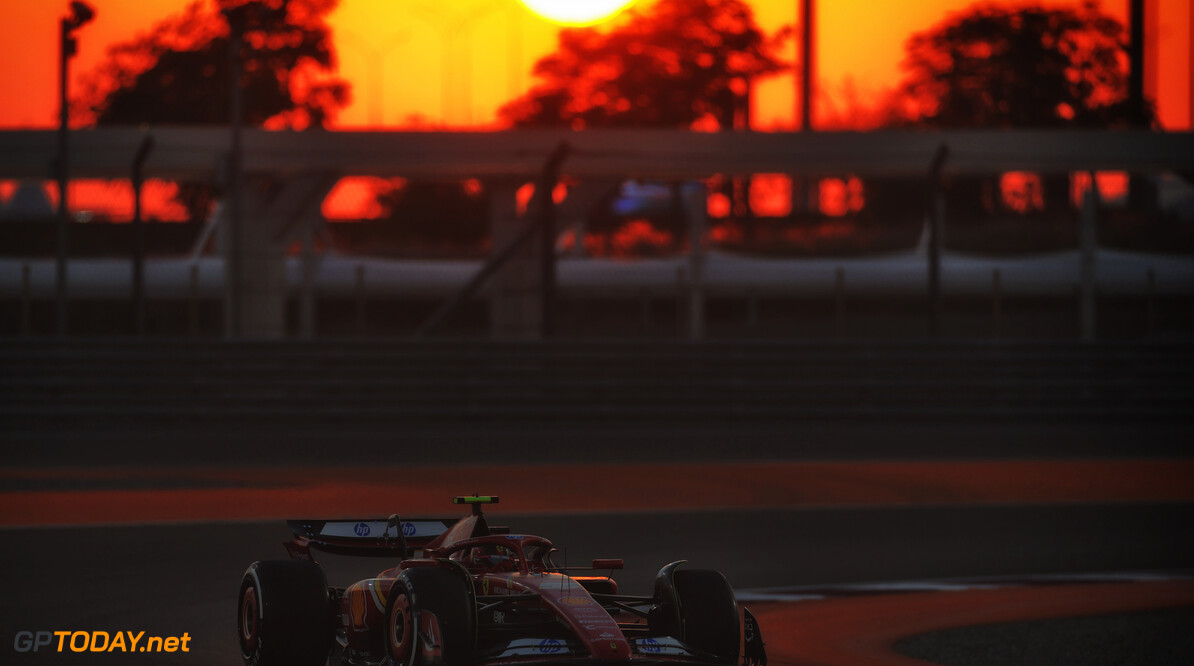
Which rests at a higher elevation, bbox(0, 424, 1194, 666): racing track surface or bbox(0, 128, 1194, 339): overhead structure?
bbox(0, 128, 1194, 339): overhead structure

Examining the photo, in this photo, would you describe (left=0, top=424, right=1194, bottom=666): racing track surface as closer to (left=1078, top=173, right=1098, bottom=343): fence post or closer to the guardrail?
the guardrail

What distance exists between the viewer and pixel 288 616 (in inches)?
224

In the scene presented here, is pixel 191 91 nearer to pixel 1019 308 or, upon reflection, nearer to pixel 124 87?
pixel 124 87

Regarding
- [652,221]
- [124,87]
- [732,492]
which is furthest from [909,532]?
A: [124,87]

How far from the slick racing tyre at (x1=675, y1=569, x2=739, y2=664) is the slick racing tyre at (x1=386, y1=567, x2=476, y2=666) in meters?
0.82

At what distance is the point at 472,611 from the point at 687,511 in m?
6.78

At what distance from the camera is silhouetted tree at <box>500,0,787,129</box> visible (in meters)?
58.0

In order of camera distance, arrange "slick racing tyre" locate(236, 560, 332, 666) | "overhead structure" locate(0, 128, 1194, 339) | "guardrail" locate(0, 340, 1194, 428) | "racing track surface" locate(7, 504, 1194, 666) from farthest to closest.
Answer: "overhead structure" locate(0, 128, 1194, 339)
"guardrail" locate(0, 340, 1194, 428)
"racing track surface" locate(7, 504, 1194, 666)
"slick racing tyre" locate(236, 560, 332, 666)

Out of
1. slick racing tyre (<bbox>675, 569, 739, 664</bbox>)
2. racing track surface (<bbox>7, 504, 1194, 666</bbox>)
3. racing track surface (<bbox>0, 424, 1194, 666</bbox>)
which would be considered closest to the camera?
slick racing tyre (<bbox>675, 569, 739, 664</bbox>)

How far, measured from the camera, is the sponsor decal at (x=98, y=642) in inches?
268

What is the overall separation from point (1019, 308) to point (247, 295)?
53.5 feet

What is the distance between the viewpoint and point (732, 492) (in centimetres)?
1318

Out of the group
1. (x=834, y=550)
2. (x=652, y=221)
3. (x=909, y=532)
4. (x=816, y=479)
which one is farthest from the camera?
(x=652, y=221)

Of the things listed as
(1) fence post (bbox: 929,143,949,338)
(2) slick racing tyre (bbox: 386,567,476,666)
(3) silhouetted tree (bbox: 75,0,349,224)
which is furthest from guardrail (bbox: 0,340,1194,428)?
(3) silhouetted tree (bbox: 75,0,349,224)
